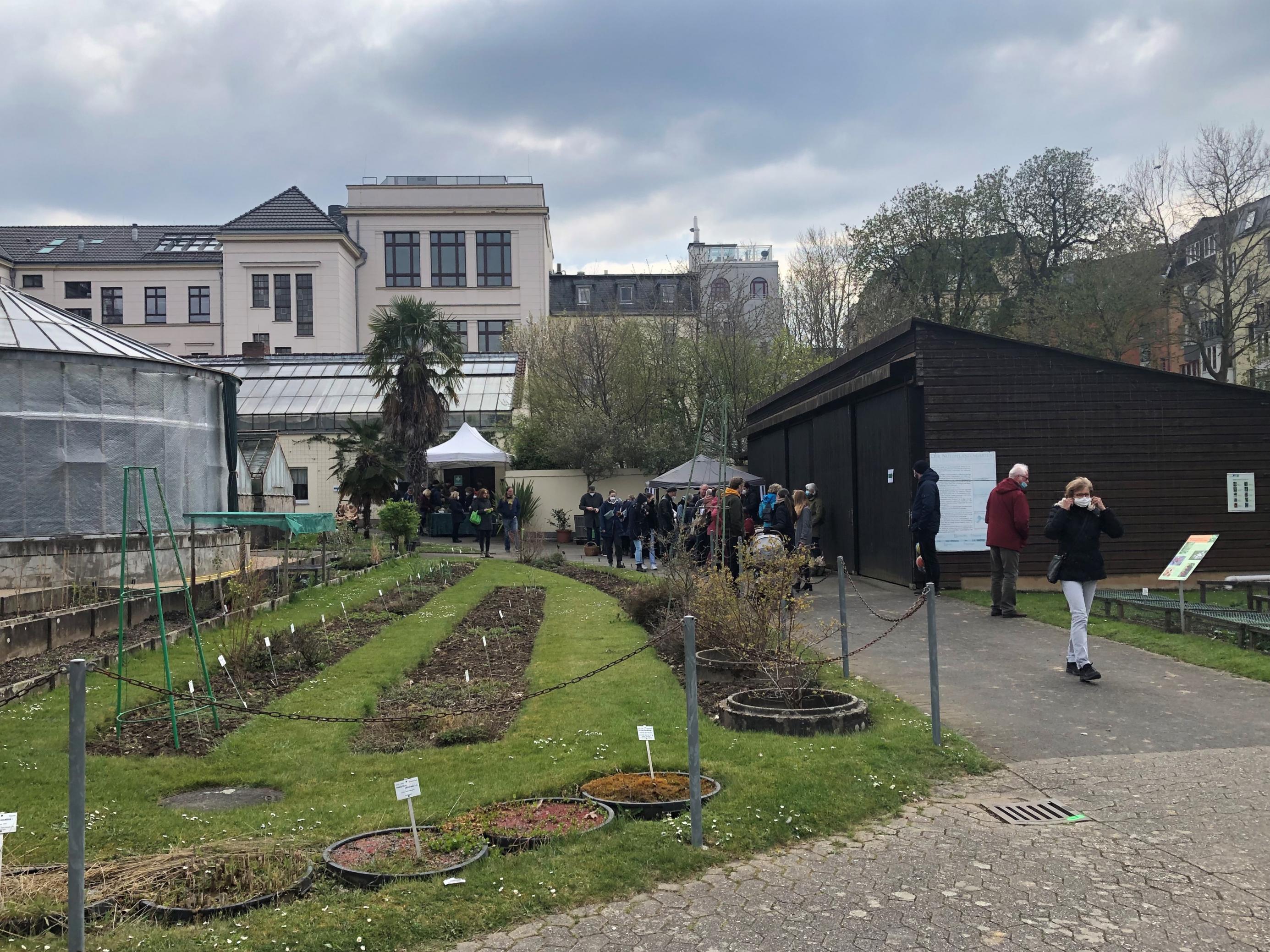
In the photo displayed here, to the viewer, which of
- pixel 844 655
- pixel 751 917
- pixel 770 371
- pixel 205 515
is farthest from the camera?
pixel 770 371

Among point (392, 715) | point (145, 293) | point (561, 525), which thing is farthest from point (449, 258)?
point (392, 715)

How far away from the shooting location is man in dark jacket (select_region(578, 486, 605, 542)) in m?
30.1

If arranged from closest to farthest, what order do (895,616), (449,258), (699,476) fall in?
(895,616) → (699,476) → (449,258)

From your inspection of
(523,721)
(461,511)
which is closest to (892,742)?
(523,721)

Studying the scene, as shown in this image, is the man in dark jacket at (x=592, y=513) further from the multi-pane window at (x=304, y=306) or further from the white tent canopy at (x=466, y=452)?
the multi-pane window at (x=304, y=306)

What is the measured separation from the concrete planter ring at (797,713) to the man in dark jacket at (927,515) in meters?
6.58

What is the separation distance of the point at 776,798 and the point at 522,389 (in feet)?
131

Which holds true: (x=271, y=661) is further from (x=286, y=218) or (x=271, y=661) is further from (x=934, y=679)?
(x=286, y=218)

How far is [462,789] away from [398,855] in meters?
1.25

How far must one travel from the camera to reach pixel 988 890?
486 cm

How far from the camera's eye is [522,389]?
148 ft

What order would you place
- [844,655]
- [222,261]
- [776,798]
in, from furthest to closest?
[222,261]
[844,655]
[776,798]

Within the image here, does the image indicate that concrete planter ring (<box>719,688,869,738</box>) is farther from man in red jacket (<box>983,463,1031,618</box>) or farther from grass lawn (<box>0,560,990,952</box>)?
man in red jacket (<box>983,463,1031,618</box>)

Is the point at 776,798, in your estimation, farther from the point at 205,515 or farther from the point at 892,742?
the point at 205,515
